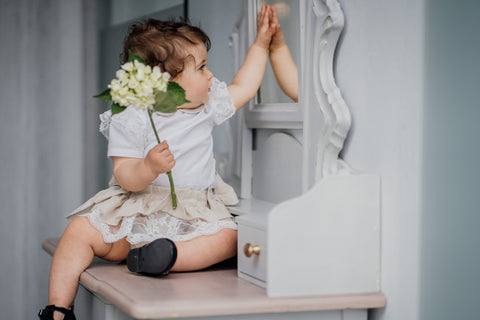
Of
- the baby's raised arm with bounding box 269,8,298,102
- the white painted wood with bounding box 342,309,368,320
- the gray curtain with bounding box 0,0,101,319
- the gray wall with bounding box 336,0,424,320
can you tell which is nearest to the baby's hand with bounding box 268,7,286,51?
the baby's raised arm with bounding box 269,8,298,102

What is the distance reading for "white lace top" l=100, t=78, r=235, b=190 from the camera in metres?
1.28

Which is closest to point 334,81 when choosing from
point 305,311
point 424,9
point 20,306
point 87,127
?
point 424,9

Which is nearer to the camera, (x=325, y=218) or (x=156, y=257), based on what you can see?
(x=325, y=218)

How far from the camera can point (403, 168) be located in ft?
3.29

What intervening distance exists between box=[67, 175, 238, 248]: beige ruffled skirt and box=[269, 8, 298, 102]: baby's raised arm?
32cm

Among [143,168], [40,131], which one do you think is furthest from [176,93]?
[40,131]

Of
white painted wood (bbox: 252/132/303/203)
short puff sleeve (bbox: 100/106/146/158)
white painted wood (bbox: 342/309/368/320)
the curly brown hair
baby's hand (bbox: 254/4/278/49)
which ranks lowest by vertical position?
white painted wood (bbox: 342/309/368/320)

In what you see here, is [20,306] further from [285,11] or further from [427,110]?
[427,110]

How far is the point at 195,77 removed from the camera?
1.36 m

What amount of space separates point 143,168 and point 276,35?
1.57ft

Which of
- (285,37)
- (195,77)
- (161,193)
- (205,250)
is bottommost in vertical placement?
(205,250)

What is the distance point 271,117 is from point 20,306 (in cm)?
156

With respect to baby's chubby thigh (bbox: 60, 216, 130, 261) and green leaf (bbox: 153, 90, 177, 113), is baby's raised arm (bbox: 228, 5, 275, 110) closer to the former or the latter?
green leaf (bbox: 153, 90, 177, 113)

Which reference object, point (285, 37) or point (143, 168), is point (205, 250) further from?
point (285, 37)
